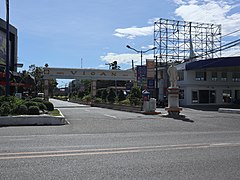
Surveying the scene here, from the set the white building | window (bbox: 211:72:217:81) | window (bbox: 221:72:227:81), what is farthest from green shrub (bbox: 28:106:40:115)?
window (bbox: 221:72:227:81)

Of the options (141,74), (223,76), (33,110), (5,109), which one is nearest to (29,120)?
(33,110)

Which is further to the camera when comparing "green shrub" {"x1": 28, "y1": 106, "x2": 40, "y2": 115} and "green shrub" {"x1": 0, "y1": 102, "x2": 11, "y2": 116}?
"green shrub" {"x1": 28, "y1": 106, "x2": 40, "y2": 115}

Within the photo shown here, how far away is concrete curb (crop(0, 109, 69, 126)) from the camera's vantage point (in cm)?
1723

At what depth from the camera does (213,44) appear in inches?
2325

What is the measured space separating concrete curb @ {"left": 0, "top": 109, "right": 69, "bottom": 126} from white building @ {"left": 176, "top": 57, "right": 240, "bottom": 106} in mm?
28974

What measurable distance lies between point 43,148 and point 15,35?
44942mm

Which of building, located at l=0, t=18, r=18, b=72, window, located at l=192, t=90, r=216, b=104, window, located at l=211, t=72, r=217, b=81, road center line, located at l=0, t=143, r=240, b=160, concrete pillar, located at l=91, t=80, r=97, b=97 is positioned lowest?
road center line, located at l=0, t=143, r=240, b=160

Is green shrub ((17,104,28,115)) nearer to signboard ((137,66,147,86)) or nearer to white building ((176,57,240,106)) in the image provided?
signboard ((137,66,147,86))

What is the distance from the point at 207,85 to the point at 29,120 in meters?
34.0

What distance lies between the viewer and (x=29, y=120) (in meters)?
17.5

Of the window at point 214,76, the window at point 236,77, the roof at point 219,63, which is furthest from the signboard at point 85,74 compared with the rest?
the window at point 236,77

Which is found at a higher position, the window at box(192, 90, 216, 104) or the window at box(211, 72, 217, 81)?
the window at box(211, 72, 217, 81)

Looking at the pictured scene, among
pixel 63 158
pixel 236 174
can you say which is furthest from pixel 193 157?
pixel 63 158

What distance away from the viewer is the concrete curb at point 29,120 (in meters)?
17.2
